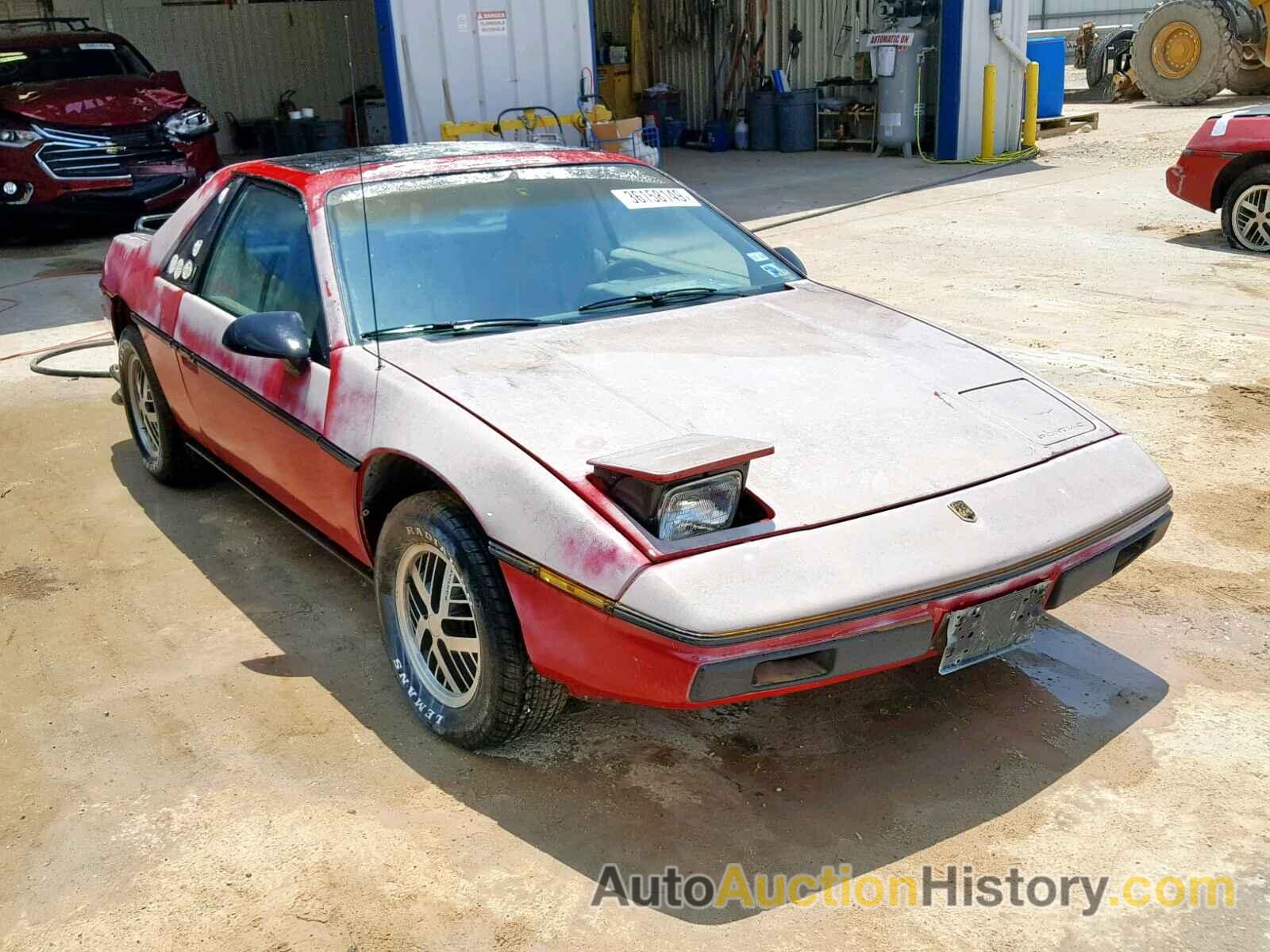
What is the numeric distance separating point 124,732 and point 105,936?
2.90ft

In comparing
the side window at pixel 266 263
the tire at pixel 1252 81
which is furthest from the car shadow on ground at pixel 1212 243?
the tire at pixel 1252 81

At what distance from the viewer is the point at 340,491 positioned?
344cm

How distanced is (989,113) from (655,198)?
1158 cm

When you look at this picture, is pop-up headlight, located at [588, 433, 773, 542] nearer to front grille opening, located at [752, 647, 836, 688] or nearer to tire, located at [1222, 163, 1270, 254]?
front grille opening, located at [752, 647, 836, 688]

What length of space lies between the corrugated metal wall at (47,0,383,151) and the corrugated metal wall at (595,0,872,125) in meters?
4.35

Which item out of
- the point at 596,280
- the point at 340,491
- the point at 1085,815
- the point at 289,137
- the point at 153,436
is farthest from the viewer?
the point at 289,137

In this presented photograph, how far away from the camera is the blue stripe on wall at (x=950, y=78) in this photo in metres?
14.2

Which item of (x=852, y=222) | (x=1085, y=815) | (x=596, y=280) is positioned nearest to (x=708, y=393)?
(x=596, y=280)

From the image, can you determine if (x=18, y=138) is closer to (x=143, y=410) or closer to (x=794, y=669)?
(x=143, y=410)

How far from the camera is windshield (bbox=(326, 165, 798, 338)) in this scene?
3.61 m

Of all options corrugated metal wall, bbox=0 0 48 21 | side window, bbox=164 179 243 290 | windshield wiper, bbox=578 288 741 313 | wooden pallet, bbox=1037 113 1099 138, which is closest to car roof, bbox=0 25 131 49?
corrugated metal wall, bbox=0 0 48 21

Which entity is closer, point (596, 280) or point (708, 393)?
point (708, 393)

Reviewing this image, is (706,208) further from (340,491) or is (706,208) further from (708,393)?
(340,491)

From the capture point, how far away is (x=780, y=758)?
3.07 meters
